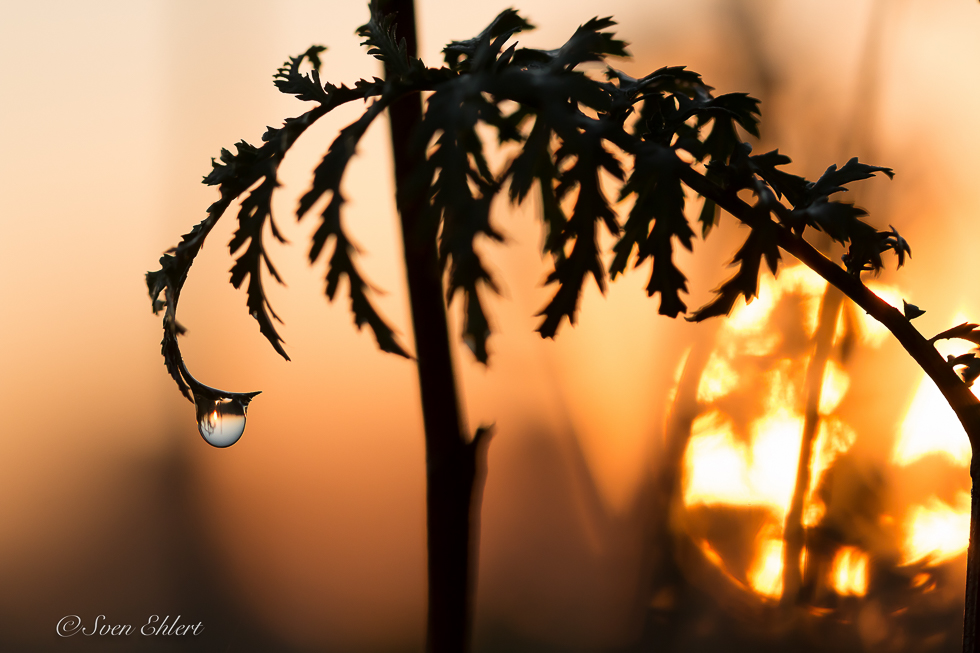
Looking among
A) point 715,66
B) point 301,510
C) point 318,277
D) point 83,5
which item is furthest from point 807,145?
point 83,5

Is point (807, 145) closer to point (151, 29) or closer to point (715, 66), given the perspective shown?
point (715, 66)

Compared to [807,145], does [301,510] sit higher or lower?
lower

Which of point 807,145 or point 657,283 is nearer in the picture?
point 657,283

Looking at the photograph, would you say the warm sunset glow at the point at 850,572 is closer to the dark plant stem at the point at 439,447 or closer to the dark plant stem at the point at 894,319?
the dark plant stem at the point at 894,319

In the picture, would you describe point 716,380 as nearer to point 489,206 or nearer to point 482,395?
point 482,395
